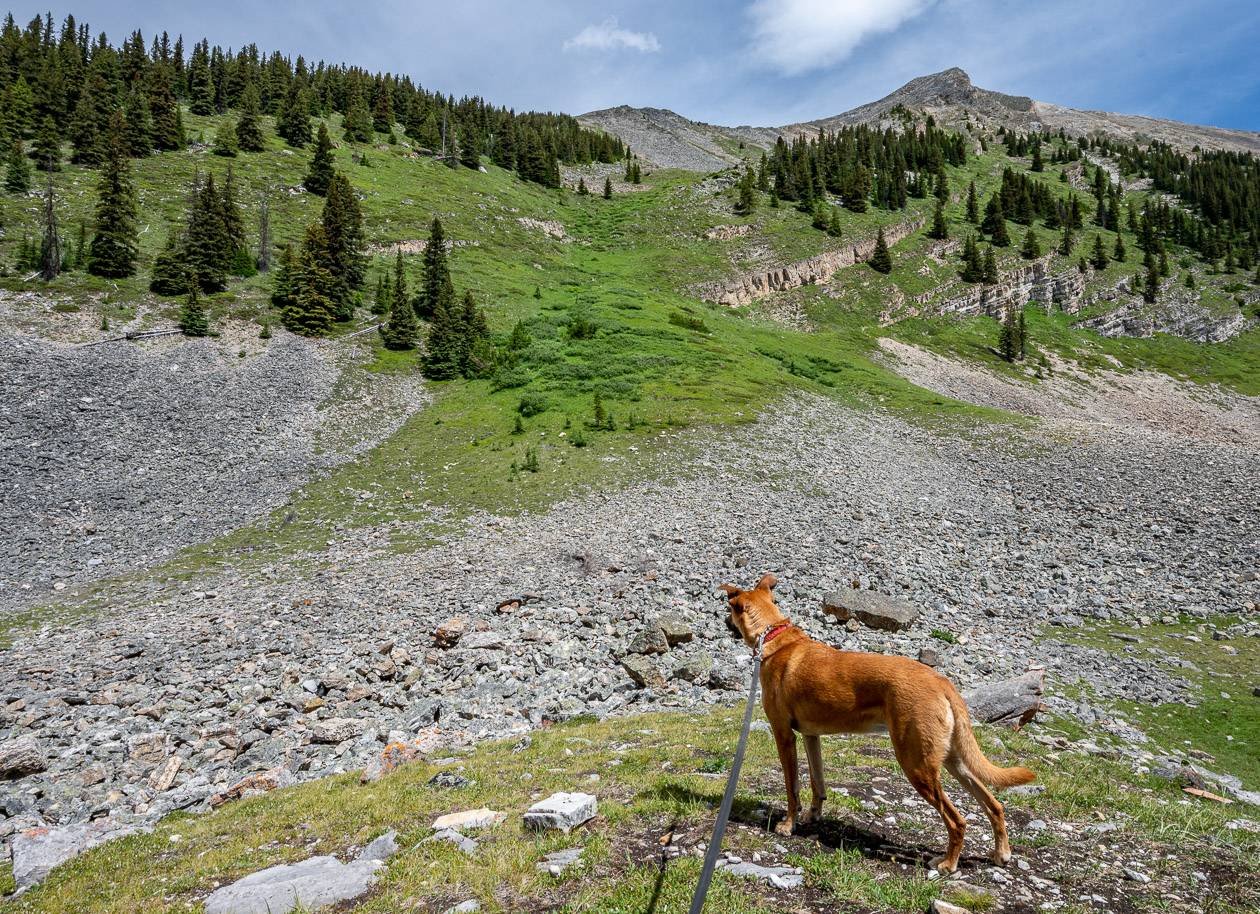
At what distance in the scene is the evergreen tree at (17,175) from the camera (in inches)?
2040

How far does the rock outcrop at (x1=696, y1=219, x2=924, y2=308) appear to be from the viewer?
72.0 metres

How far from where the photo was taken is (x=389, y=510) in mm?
24797

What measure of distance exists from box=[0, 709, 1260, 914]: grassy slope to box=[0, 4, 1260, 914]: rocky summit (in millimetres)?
54

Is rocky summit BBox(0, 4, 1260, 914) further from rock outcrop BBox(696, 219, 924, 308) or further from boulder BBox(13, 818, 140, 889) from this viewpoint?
rock outcrop BBox(696, 219, 924, 308)

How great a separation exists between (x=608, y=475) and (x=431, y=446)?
1110 cm

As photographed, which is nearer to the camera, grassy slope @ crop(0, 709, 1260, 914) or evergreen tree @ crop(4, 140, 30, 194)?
grassy slope @ crop(0, 709, 1260, 914)

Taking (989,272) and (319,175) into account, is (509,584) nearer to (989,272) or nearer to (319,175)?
(319,175)

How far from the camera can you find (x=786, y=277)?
77.2 meters

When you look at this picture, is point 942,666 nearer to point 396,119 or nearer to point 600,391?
point 600,391

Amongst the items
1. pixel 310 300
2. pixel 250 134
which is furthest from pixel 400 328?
pixel 250 134

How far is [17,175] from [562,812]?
7646cm

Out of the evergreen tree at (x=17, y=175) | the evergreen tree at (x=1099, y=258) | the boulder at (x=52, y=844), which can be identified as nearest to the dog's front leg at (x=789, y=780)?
the boulder at (x=52, y=844)

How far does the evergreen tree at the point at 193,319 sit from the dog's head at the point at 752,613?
154 ft

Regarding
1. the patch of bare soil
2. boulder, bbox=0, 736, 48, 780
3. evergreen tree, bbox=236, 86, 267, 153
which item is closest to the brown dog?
boulder, bbox=0, 736, 48, 780
